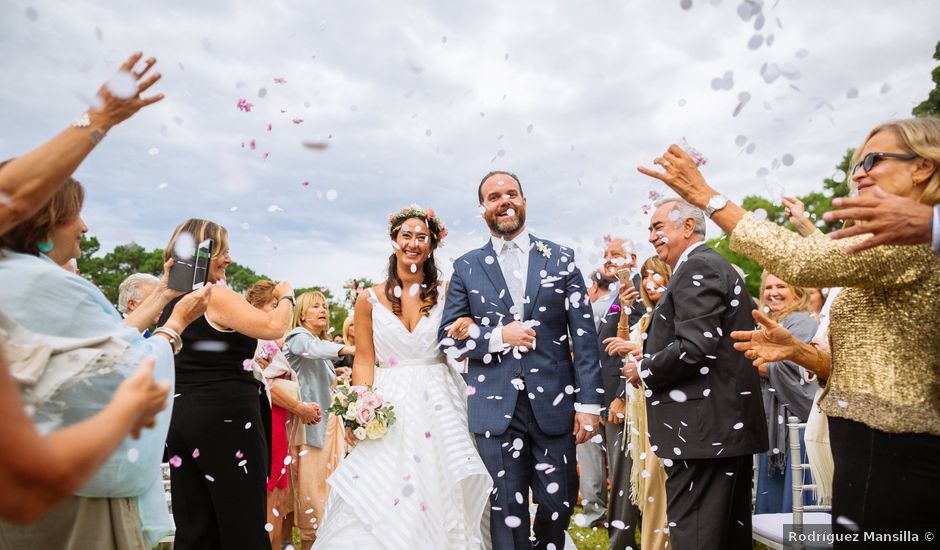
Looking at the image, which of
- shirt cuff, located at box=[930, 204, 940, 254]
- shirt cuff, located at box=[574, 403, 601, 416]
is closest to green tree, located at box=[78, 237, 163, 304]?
shirt cuff, located at box=[574, 403, 601, 416]

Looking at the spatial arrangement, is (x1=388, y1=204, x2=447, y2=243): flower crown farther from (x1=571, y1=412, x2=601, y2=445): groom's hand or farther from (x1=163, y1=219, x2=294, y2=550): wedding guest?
(x1=571, y1=412, x2=601, y2=445): groom's hand

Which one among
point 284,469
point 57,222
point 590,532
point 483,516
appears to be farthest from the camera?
point 590,532

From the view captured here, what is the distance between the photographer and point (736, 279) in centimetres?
386

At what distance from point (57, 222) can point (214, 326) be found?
166 centimetres

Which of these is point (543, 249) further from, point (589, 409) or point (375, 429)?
point (375, 429)

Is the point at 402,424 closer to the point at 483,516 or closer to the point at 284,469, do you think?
the point at 483,516

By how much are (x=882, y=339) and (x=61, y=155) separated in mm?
2716

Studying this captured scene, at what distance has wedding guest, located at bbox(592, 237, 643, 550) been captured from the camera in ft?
17.7

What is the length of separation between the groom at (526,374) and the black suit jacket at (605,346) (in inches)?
69.5

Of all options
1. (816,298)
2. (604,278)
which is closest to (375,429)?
(604,278)

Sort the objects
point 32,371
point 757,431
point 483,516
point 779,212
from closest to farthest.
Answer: point 32,371, point 757,431, point 483,516, point 779,212

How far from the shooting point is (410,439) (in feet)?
13.6

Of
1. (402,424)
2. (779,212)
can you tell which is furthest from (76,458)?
(779,212)

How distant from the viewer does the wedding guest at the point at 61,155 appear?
1.83 meters
